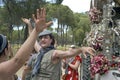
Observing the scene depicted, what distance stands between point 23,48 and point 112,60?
4.87 meters

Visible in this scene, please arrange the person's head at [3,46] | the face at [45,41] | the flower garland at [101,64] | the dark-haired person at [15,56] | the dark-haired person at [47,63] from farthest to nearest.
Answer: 1. the flower garland at [101,64]
2. the face at [45,41]
3. the dark-haired person at [47,63]
4. the person's head at [3,46]
5. the dark-haired person at [15,56]

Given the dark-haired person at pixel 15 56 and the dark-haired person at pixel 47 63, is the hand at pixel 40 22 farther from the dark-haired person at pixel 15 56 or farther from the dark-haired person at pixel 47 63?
the dark-haired person at pixel 47 63

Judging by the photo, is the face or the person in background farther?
the person in background

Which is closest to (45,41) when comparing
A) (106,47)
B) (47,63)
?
(47,63)

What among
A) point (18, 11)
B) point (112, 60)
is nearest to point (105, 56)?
point (112, 60)

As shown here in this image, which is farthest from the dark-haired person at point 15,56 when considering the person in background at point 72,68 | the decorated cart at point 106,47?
the person in background at point 72,68

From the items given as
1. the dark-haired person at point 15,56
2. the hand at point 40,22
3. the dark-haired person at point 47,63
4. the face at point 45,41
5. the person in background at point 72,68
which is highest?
the hand at point 40,22

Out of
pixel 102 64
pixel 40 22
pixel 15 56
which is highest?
pixel 40 22

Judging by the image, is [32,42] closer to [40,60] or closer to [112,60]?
[40,60]

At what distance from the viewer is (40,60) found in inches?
230

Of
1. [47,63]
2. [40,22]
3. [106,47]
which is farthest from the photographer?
[106,47]

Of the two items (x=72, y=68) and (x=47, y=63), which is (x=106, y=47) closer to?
(x=72, y=68)

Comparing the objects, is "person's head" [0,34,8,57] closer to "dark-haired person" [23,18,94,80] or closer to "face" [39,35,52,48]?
"dark-haired person" [23,18,94,80]

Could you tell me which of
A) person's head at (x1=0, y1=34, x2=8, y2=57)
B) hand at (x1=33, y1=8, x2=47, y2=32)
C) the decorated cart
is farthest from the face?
person's head at (x1=0, y1=34, x2=8, y2=57)
